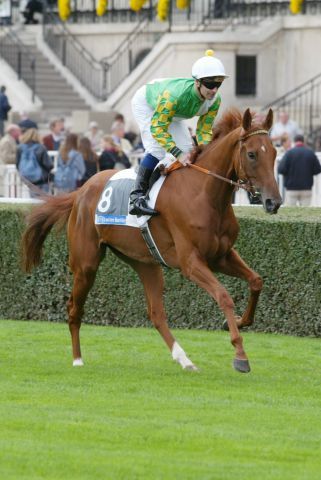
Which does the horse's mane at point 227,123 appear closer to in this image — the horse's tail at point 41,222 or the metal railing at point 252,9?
the horse's tail at point 41,222

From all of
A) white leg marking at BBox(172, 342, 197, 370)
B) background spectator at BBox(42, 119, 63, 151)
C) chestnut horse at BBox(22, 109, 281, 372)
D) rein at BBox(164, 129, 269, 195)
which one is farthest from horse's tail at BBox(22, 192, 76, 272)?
background spectator at BBox(42, 119, 63, 151)

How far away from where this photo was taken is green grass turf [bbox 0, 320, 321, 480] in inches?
290

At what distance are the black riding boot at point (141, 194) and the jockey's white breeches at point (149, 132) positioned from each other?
14 cm

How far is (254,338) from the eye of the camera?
1266cm

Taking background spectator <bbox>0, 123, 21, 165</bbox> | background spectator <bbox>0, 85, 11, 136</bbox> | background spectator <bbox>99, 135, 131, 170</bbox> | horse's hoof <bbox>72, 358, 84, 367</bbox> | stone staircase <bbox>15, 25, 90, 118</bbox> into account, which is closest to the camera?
horse's hoof <bbox>72, 358, 84, 367</bbox>

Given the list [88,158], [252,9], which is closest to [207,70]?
[88,158]

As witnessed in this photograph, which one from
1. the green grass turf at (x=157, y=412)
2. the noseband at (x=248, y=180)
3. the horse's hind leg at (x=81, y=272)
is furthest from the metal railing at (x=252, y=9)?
the noseband at (x=248, y=180)

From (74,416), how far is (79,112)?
2115cm

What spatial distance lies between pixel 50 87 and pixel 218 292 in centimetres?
2206

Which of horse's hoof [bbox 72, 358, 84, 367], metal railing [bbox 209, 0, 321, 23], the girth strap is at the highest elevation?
metal railing [bbox 209, 0, 321, 23]

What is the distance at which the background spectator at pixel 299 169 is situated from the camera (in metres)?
18.8

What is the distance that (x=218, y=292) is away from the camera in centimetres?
996

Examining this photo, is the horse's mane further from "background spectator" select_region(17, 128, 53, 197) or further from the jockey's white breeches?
"background spectator" select_region(17, 128, 53, 197)

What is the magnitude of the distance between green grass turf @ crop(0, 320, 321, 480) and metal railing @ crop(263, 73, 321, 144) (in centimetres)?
1517
